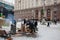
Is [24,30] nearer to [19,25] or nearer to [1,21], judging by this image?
[19,25]

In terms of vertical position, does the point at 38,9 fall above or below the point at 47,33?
above

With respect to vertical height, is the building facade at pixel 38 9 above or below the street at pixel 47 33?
above

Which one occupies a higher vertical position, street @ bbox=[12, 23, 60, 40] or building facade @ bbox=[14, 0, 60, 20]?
building facade @ bbox=[14, 0, 60, 20]

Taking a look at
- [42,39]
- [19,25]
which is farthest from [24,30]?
[42,39]

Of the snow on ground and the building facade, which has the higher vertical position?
the building facade

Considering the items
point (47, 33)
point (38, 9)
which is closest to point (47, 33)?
point (47, 33)

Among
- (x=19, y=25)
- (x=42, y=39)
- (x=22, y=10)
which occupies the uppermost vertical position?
(x=22, y=10)

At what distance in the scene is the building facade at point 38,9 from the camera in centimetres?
127

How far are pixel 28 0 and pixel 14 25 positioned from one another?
0.28 meters

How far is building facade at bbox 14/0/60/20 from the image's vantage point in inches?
49.9

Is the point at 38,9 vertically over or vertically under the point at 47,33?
over

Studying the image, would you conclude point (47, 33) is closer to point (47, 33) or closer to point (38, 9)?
point (47, 33)

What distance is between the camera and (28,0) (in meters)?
1.32

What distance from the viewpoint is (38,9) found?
128cm
